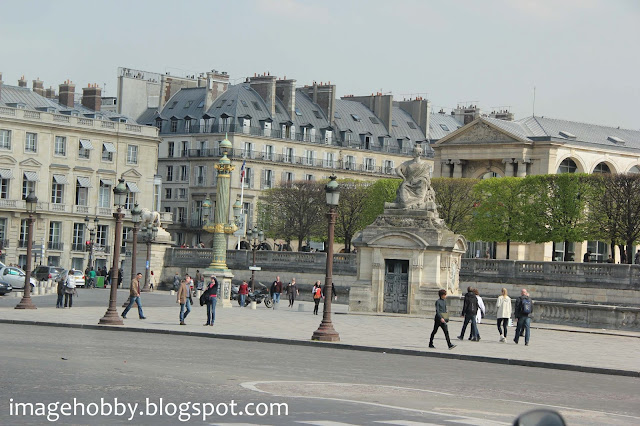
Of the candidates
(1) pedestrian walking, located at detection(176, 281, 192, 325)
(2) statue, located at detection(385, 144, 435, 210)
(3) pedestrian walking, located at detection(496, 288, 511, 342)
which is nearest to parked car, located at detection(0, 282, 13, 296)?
(2) statue, located at detection(385, 144, 435, 210)

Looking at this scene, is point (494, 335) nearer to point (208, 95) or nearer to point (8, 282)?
point (8, 282)

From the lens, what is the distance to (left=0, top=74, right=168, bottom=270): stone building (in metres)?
94.1

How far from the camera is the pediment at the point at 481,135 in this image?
338 feet

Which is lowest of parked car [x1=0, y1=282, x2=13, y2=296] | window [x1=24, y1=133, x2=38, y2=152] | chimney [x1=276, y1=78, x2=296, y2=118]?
parked car [x1=0, y1=282, x2=13, y2=296]

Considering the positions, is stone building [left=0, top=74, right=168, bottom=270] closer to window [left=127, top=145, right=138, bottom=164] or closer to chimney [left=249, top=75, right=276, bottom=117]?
window [left=127, top=145, right=138, bottom=164]

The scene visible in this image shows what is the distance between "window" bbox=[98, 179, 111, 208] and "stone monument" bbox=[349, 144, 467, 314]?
5519 cm

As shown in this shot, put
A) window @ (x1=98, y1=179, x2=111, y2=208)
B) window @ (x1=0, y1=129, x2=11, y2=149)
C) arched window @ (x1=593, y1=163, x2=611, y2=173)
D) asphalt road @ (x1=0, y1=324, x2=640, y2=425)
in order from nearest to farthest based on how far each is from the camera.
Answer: asphalt road @ (x1=0, y1=324, x2=640, y2=425), window @ (x1=0, y1=129, x2=11, y2=149), window @ (x1=98, y1=179, x2=111, y2=208), arched window @ (x1=593, y1=163, x2=611, y2=173)

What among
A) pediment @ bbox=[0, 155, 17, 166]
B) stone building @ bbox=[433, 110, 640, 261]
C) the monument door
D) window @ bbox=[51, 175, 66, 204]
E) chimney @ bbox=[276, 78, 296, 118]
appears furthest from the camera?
chimney @ bbox=[276, 78, 296, 118]

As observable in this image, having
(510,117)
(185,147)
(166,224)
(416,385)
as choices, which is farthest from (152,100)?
(416,385)

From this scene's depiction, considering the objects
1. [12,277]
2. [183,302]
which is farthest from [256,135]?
[183,302]

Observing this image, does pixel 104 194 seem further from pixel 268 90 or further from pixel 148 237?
pixel 148 237

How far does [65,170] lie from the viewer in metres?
97.4

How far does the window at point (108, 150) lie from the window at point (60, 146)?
3492 millimetres

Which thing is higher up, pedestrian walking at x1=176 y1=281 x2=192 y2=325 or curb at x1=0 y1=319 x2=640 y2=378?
pedestrian walking at x1=176 y1=281 x2=192 y2=325
